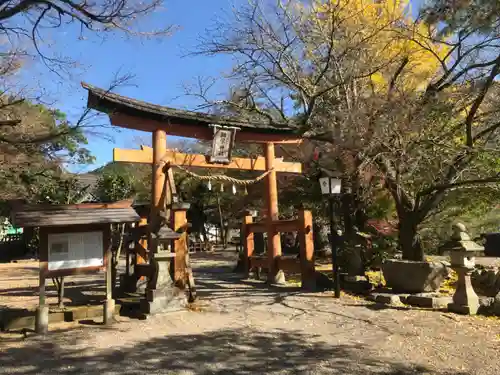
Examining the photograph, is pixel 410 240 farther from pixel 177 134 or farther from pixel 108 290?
pixel 108 290

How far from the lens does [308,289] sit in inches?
387

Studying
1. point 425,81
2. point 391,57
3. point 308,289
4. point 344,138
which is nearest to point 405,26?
point 391,57

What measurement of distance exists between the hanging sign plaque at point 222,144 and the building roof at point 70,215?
3033 mm

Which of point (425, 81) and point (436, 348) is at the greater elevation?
point (425, 81)

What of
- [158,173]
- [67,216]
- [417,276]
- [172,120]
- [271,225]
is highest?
[172,120]

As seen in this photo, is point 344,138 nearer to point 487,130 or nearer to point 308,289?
point 487,130

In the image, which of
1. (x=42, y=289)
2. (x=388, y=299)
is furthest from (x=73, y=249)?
(x=388, y=299)

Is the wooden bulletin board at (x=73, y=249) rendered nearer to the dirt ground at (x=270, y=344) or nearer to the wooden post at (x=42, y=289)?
the wooden post at (x=42, y=289)

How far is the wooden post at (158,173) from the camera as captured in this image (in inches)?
340

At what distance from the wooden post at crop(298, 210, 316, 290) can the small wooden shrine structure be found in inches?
179

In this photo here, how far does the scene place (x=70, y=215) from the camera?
6.55 metres

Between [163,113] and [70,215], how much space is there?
3.17 meters

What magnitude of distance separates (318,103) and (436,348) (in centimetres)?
770

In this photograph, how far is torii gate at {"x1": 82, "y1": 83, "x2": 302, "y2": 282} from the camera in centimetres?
826
